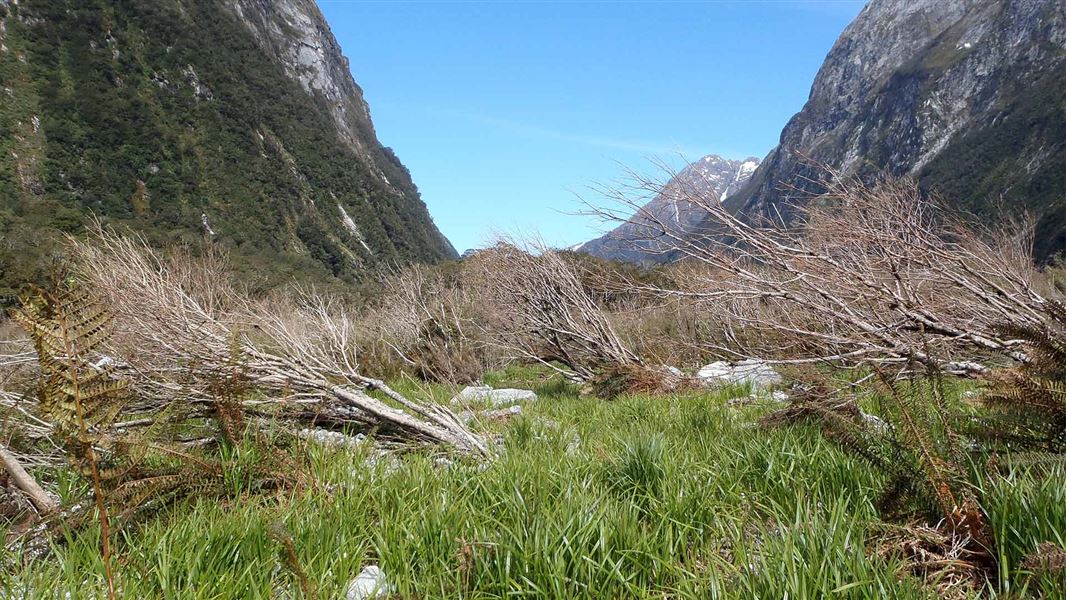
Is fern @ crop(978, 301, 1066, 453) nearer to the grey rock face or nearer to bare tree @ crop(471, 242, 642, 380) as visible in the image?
bare tree @ crop(471, 242, 642, 380)

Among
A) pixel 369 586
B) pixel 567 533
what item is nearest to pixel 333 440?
pixel 369 586

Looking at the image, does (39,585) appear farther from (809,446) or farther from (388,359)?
(388,359)

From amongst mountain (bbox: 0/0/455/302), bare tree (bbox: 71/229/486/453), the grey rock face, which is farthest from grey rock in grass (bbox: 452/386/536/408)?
the grey rock face

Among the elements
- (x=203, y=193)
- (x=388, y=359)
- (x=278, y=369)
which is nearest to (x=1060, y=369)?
(x=278, y=369)

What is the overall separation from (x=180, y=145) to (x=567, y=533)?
8148 centimetres

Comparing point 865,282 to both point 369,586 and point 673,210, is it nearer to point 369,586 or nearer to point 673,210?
point 673,210

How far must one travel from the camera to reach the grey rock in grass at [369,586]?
5.78 ft

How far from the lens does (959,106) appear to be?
117312 millimetres

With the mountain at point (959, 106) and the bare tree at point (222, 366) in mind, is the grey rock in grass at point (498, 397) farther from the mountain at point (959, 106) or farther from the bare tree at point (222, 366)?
the mountain at point (959, 106)

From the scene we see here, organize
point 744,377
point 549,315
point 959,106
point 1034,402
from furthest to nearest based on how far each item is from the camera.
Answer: point 959,106 < point 549,315 < point 744,377 < point 1034,402

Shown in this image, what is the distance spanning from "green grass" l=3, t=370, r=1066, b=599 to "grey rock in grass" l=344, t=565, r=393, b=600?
0.10 feet

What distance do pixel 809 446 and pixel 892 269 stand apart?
2.19m

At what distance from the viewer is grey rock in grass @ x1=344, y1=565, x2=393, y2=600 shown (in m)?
1.76

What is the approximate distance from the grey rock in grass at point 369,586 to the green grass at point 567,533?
3 centimetres
